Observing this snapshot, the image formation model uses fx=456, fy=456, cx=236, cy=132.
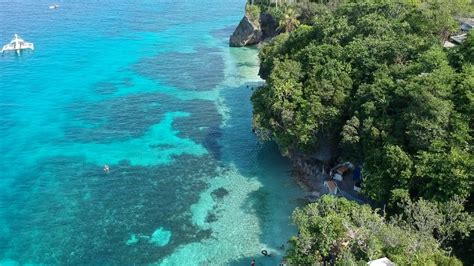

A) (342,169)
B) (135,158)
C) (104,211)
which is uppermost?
(342,169)

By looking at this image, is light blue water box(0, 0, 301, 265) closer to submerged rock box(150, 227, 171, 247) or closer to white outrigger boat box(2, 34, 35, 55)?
submerged rock box(150, 227, 171, 247)

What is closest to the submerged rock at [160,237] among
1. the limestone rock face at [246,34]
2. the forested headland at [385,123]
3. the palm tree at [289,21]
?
the forested headland at [385,123]

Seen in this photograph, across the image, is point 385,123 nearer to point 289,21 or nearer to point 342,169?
point 342,169

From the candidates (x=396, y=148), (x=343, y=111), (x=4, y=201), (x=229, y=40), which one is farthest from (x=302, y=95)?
(x=229, y=40)

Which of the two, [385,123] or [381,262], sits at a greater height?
[385,123]

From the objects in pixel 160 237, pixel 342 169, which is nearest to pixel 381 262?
pixel 342 169

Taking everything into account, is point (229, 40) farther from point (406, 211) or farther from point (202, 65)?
point (406, 211)

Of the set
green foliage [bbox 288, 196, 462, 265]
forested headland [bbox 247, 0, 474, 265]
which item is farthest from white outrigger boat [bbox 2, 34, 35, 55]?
green foliage [bbox 288, 196, 462, 265]

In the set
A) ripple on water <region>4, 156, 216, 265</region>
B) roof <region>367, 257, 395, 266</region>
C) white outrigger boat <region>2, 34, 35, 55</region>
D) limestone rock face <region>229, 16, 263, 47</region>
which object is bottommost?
ripple on water <region>4, 156, 216, 265</region>

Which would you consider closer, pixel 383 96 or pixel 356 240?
pixel 356 240
